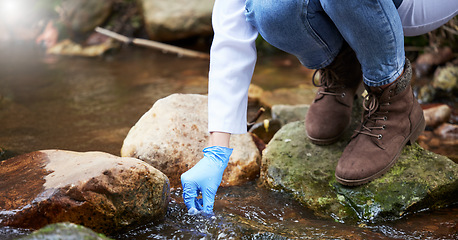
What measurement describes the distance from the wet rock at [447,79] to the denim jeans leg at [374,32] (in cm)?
234

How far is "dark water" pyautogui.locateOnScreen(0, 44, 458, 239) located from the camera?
150cm

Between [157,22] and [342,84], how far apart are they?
4.59 m

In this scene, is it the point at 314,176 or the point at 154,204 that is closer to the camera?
the point at 154,204

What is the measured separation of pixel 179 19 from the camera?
6.02m

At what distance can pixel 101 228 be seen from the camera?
4.84 feet

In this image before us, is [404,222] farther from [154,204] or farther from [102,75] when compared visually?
[102,75]

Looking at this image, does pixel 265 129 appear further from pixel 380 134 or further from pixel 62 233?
pixel 62 233

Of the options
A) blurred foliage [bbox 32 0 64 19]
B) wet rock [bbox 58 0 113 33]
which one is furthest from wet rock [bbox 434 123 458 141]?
blurred foliage [bbox 32 0 64 19]

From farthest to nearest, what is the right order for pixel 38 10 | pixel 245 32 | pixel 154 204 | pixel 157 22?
pixel 38 10, pixel 157 22, pixel 245 32, pixel 154 204

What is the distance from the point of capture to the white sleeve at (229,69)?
1.60 m

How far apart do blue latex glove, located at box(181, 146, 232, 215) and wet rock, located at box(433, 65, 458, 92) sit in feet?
9.34

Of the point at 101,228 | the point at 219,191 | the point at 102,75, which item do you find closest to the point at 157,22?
the point at 102,75

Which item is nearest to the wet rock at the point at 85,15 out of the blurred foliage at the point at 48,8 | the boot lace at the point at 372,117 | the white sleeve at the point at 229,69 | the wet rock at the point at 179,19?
the blurred foliage at the point at 48,8

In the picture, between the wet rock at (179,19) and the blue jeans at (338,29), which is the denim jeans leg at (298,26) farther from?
the wet rock at (179,19)
